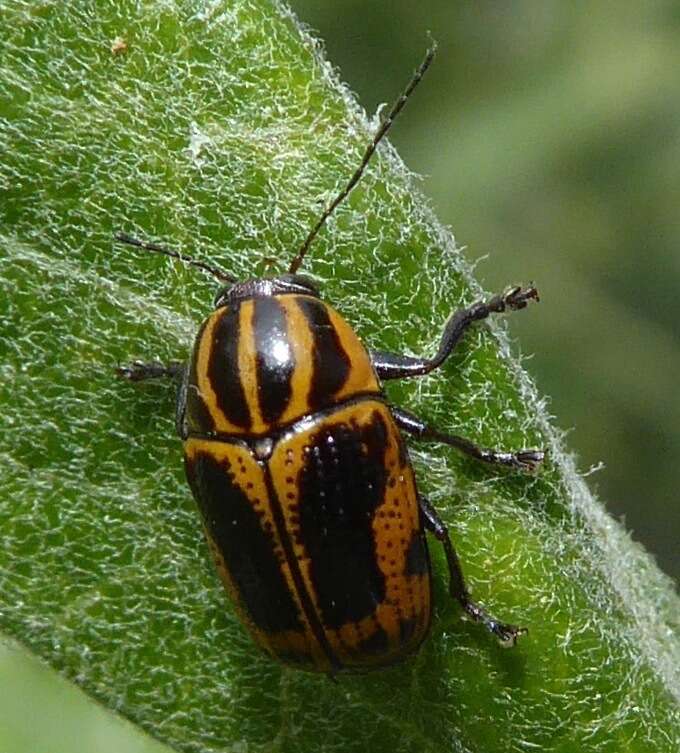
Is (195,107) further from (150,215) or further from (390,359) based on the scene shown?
(390,359)

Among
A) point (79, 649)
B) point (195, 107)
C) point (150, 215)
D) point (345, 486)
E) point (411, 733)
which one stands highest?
point (195, 107)

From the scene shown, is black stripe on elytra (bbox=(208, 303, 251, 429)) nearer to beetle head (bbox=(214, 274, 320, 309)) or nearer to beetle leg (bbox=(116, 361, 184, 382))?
beetle head (bbox=(214, 274, 320, 309))

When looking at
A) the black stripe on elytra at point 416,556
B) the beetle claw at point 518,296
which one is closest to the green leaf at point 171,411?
the black stripe on elytra at point 416,556

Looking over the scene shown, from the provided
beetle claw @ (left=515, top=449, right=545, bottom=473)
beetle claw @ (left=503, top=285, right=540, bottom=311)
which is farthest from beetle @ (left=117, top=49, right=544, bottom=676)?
beetle claw @ (left=503, top=285, right=540, bottom=311)

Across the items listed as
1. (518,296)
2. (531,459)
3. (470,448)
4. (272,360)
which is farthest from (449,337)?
(518,296)

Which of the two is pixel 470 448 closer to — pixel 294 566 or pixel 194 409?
pixel 294 566

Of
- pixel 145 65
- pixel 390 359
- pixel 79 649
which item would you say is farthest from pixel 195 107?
pixel 79 649

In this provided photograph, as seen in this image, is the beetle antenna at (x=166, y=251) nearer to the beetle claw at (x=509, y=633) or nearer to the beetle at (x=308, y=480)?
the beetle at (x=308, y=480)
